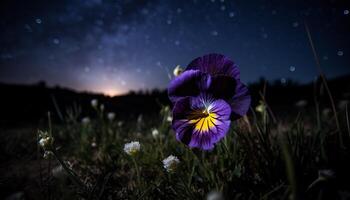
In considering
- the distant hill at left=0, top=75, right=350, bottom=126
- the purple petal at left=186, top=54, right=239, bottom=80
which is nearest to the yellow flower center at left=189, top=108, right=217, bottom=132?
the purple petal at left=186, top=54, right=239, bottom=80

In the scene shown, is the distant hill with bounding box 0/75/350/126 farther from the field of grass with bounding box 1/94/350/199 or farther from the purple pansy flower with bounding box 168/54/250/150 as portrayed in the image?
the purple pansy flower with bounding box 168/54/250/150

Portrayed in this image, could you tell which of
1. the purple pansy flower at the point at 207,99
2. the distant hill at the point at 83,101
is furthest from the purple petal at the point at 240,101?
the distant hill at the point at 83,101

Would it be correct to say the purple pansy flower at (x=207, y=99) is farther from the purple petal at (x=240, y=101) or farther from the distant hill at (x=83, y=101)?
the distant hill at (x=83, y=101)

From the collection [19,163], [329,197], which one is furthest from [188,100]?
[19,163]

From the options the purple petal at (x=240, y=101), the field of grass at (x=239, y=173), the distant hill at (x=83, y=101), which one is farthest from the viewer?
the distant hill at (x=83, y=101)

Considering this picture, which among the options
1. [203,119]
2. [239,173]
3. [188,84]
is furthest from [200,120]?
[239,173]

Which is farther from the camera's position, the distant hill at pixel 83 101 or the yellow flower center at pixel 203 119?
the distant hill at pixel 83 101

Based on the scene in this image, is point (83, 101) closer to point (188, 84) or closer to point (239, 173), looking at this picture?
point (239, 173)
